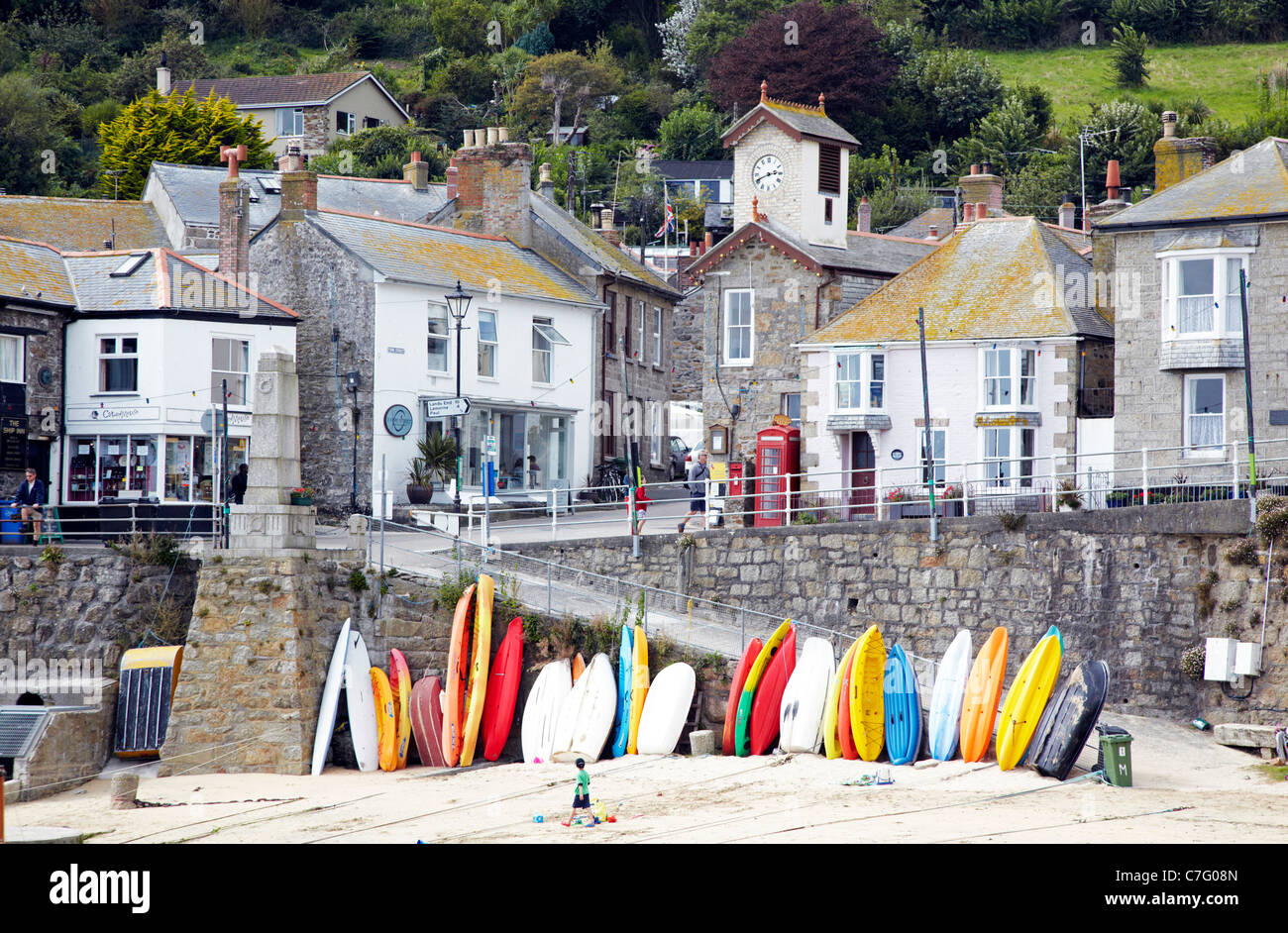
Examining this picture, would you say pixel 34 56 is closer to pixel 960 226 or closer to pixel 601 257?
pixel 601 257

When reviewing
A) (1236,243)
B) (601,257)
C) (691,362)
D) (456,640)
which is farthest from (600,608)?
(691,362)

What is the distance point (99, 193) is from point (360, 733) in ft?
134

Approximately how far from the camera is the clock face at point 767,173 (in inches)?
1318

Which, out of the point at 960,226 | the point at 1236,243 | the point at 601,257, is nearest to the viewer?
the point at 1236,243

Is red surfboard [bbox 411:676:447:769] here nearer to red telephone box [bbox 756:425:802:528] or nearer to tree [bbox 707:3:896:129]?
red telephone box [bbox 756:425:802:528]

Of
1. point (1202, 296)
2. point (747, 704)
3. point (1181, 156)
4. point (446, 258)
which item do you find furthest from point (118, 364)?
point (1181, 156)

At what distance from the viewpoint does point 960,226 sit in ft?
104

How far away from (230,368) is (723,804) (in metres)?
16.5

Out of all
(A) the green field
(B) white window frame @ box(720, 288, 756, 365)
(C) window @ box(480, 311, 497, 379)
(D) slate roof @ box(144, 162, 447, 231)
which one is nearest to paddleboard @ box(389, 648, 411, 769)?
(B) white window frame @ box(720, 288, 756, 365)

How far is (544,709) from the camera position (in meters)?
22.2

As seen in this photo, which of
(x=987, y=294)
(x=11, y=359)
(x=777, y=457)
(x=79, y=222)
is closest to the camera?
(x=11, y=359)

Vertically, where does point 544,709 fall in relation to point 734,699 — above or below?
below

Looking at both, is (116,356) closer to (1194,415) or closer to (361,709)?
(361,709)

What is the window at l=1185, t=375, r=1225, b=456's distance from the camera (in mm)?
26484
